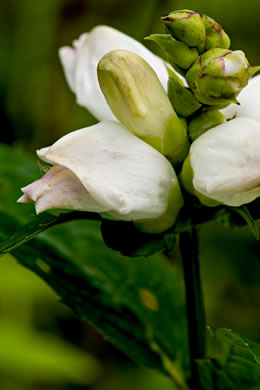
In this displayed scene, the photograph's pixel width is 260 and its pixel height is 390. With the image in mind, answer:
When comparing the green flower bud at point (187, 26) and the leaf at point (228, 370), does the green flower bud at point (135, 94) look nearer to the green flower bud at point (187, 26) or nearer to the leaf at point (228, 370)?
the green flower bud at point (187, 26)

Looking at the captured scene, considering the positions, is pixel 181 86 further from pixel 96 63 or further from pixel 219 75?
pixel 96 63

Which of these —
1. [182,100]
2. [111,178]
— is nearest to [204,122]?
[182,100]

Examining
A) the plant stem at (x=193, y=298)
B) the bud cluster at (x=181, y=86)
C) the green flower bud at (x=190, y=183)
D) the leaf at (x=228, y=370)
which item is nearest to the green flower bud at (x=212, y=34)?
the bud cluster at (x=181, y=86)

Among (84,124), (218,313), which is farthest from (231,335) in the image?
(84,124)

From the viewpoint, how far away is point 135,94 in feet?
2.26

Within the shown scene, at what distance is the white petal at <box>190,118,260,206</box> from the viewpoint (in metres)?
0.63

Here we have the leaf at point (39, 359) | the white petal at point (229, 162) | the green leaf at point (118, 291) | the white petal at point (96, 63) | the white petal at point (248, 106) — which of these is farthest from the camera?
the leaf at point (39, 359)

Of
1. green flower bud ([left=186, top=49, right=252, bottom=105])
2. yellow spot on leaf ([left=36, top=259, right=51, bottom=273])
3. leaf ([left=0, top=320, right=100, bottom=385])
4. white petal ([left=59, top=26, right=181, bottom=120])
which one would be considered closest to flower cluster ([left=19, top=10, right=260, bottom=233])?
green flower bud ([left=186, top=49, right=252, bottom=105])

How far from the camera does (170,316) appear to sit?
1105 mm

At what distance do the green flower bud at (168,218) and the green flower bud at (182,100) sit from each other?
89 millimetres

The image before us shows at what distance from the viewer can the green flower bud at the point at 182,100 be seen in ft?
2.30

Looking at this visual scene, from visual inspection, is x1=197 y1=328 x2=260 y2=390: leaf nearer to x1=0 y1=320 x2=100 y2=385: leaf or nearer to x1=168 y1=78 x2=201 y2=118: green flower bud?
x1=168 y1=78 x2=201 y2=118: green flower bud

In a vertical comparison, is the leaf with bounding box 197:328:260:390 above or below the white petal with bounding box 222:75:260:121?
below

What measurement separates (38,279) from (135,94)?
47.4 inches
